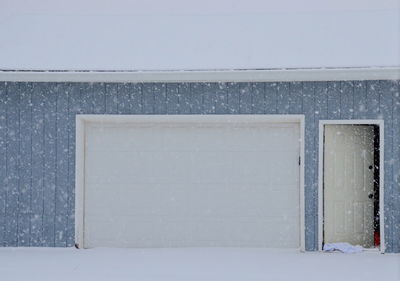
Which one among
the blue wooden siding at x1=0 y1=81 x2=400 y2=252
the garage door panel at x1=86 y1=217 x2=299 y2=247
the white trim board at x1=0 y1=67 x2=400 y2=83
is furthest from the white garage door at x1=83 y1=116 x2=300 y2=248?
the white trim board at x1=0 y1=67 x2=400 y2=83

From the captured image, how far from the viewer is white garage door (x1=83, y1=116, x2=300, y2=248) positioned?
395 inches

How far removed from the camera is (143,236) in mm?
10156

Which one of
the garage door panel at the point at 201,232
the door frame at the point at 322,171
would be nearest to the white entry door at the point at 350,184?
the door frame at the point at 322,171

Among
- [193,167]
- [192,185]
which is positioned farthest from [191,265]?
[193,167]

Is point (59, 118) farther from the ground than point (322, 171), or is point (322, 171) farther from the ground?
point (59, 118)

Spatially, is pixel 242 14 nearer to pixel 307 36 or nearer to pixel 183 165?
pixel 307 36

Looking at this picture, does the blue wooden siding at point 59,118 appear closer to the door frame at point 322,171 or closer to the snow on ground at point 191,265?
the door frame at point 322,171

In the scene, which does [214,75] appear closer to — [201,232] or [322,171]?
[322,171]

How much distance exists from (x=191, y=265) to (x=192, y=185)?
197 cm

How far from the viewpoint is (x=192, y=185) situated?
1013 centimetres

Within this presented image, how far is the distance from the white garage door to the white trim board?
955 mm

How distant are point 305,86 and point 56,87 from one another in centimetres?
442

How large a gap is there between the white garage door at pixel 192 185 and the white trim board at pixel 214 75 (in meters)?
0.96

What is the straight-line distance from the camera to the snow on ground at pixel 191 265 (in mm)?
7715
